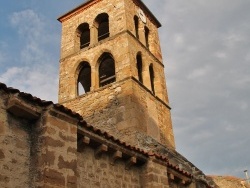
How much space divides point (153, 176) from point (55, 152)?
2711 millimetres

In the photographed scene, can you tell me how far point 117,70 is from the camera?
39.4 ft

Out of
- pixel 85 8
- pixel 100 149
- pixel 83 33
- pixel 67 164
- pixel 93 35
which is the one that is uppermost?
pixel 85 8

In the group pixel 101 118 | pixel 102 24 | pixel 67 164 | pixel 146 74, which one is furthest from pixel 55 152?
pixel 102 24

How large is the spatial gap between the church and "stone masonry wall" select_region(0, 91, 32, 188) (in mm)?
13

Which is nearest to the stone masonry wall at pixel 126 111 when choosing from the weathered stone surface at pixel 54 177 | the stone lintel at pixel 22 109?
the weathered stone surface at pixel 54 177

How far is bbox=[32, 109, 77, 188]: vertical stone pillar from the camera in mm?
4273

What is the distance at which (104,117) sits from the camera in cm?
1116

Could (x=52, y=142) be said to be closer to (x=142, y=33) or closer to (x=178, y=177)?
(x=178, y=177)

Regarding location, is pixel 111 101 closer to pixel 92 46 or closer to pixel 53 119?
pixel 92 46

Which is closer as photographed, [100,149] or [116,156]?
[100,149]

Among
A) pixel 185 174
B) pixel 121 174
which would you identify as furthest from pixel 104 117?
pixel 121 174

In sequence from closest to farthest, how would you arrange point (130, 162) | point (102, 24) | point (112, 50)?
point (130, 162) < point (112, 50) < point (102, 24)

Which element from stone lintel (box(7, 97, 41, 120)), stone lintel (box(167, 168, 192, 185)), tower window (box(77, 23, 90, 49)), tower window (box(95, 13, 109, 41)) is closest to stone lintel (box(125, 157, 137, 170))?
stone lintel (box(167, 168, 192, 185))

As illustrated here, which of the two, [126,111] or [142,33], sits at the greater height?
[142,33]
